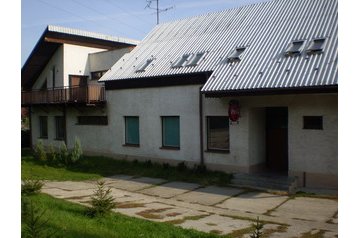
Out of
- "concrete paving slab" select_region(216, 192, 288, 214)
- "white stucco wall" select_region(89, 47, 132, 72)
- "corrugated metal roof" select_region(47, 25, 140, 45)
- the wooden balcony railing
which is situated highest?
"corrugated metal roof" select_region(47, 25, 140, 45)

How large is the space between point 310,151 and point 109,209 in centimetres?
705

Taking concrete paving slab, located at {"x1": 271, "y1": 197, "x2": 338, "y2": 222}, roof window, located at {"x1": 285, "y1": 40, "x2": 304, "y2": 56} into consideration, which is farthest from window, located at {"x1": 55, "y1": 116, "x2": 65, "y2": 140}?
concrete paving slab, located at {"x1": 271, "y1": 197, "x2": 338, "y2": 222}

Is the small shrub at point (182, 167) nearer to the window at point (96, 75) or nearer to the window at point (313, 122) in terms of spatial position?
the window at point (313, 122)

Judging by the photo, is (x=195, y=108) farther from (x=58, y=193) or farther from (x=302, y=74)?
(x=58, y=193)

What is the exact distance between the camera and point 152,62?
18.1 m

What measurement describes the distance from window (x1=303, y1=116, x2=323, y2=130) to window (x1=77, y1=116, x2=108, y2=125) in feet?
36.7

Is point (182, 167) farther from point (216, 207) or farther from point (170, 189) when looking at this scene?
point (216, 207)

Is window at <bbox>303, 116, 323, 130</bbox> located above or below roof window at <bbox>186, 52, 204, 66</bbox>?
below

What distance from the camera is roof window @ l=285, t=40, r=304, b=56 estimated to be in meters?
13.2

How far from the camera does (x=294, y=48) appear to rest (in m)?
13.5

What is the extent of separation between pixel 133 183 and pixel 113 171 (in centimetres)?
280

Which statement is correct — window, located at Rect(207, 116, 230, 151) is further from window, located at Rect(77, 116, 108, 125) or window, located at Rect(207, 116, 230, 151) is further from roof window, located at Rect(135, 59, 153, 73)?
window, located at Rect(77, 116, 108, 125)

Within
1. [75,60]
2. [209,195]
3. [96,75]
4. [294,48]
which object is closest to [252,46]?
[294,48]
